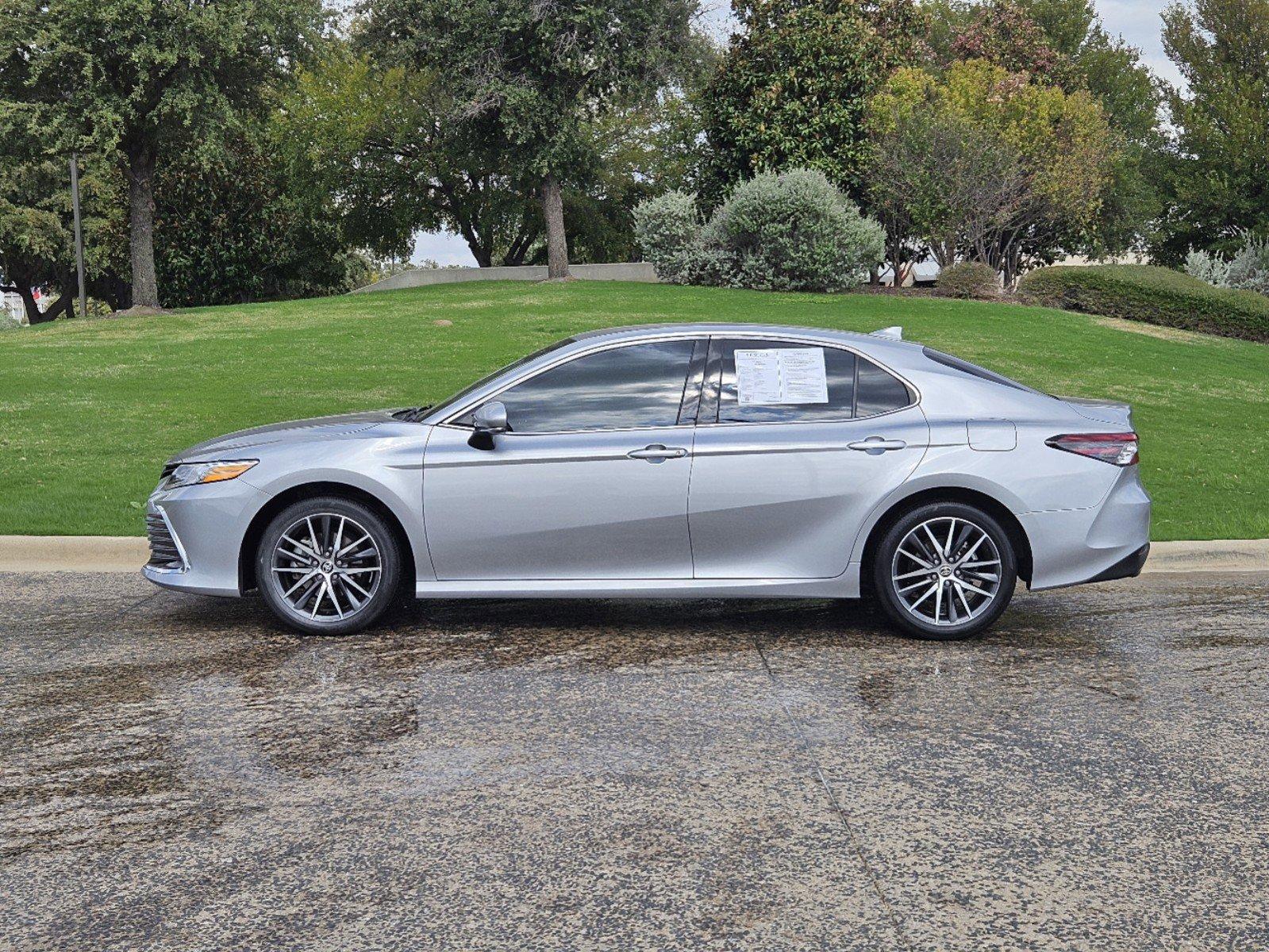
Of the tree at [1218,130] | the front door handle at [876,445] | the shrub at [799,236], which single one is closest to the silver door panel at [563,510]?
the front door handle at [876,445]

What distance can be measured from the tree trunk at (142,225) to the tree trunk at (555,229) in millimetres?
10968

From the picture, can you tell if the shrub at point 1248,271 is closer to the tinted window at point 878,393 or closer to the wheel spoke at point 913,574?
the tinted window at point 878,393

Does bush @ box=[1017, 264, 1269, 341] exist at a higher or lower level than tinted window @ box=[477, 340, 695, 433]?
higher

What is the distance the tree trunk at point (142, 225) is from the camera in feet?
114

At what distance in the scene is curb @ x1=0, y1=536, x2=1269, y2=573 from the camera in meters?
8.84

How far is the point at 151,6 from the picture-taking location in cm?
3034

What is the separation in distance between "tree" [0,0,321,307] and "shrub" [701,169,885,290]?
1259 cm

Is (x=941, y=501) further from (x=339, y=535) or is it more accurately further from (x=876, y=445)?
(x=339, y=535)

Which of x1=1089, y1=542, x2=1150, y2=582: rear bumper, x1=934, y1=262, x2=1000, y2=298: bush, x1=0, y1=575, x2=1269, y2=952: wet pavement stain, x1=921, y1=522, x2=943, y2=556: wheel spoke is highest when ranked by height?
x1=934, y1=262, x2=1000, y2=298: bush

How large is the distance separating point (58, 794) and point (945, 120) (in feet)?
101

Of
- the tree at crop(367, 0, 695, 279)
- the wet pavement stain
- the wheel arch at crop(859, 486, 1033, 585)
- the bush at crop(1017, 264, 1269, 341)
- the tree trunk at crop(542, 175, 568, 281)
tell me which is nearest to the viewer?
the wet pavement stain

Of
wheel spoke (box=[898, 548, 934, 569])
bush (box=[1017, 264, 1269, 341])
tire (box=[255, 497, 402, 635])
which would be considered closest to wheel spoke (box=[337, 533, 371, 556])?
tire (box=[255, 497, 402, 635])

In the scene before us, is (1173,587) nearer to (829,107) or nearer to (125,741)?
(125,741)

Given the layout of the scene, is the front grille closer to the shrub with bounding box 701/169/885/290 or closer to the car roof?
the car roof
